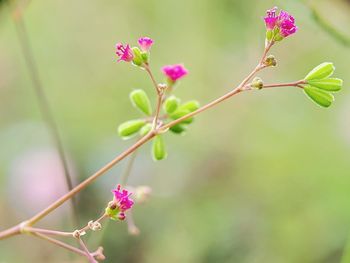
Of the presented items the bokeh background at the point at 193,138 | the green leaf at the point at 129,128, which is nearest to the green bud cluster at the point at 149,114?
the green leaf at the point at 129,128

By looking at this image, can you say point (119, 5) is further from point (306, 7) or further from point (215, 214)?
point (306, 7)

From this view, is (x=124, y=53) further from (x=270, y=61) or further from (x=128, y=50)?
(x=270, y=61)

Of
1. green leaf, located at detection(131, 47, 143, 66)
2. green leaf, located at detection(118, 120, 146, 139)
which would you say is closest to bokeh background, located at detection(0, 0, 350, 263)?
green leaf, located at detection(118, 120, 146, 139)

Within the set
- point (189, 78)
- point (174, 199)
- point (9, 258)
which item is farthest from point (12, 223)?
point (189, 78)

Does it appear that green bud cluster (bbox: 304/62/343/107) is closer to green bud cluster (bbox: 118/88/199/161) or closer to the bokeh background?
green bud cluster (bbox: 118/88/199/161)

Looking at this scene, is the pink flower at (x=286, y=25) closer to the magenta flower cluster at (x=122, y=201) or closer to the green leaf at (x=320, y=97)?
the green leaf at (x=320, y=97)

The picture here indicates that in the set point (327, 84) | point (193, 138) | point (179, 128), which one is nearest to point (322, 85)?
point (327, 84)

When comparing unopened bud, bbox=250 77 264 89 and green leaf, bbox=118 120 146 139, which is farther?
green leaf, bbox=118 120 146 139
